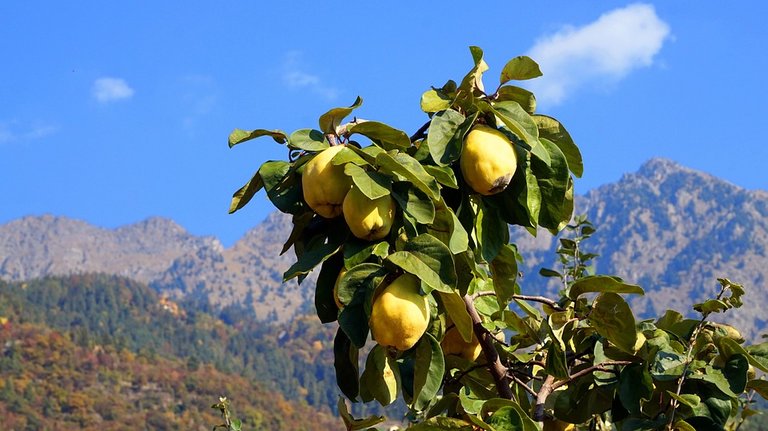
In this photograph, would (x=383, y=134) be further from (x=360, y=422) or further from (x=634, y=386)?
(x=634, y=386)

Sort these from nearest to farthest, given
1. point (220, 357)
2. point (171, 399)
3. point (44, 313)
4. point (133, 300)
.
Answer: point (171, 399) → point (44, 313) → point (220, 357) → point (133, 300)

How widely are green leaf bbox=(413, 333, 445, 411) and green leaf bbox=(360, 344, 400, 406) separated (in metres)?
0.19

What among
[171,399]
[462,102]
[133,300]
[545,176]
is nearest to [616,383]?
[545,176]

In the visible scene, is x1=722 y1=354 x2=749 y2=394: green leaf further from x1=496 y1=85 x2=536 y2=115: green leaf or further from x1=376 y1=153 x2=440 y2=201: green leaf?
x1=376 y1=153 x2=440 y2=201: green leaf

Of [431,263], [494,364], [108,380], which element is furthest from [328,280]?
[108,380]

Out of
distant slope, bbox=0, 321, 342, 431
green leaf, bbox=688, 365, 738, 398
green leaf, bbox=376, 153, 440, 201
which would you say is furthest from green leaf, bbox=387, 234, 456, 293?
distant slope, bbox=0, 321, 342, 431

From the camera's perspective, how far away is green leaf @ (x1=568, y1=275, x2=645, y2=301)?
2.68 meters

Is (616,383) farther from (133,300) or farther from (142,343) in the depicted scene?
(133,300)

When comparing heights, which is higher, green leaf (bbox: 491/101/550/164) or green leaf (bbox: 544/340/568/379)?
A: green leaf (bbox: 491/101/550/164)

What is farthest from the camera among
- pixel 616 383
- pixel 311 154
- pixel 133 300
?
pixel 133 300

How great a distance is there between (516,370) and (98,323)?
523ft

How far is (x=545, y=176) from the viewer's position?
8.69ft

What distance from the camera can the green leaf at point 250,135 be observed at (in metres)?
2.69

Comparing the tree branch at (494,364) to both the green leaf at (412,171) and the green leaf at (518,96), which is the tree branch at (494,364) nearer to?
the green leaf at (518,96)
